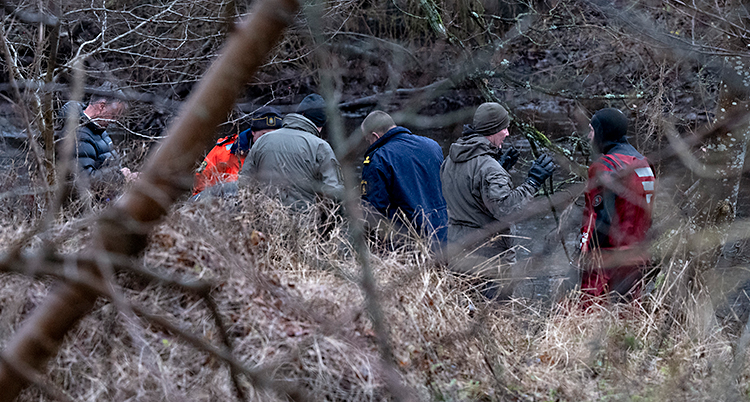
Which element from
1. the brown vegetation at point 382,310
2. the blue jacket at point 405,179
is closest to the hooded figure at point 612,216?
the brown vegetation at point 382,310

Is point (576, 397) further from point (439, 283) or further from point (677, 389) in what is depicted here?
point (439, 283)

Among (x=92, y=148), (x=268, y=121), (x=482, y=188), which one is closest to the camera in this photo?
(x=482, y=188)

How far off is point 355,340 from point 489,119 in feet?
5.99

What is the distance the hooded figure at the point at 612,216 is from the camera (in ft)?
10.2

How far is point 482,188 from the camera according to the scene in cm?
371

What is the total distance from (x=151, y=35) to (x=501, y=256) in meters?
3.57

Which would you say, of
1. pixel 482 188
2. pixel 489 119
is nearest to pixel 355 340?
pixel 482 188

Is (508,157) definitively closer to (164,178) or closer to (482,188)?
(482,188)

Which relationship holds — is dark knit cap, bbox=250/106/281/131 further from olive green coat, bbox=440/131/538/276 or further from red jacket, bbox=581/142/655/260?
red jacket, bbox=581/142/655/260

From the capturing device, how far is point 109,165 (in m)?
4.40

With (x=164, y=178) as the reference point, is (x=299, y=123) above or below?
below

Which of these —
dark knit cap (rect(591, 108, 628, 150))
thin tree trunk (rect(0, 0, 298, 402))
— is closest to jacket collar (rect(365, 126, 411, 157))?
dark knit cap (rect(591, 108, 628, 150))

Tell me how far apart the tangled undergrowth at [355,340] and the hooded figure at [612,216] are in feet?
0.56

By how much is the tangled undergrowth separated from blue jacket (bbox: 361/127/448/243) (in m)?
0.38
